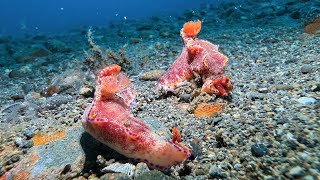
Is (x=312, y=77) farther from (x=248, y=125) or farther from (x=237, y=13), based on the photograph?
(x=237, y=13)

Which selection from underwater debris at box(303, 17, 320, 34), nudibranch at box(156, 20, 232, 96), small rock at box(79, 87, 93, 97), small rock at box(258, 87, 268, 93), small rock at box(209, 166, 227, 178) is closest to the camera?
small rock at box(209, 166, 227, 178)

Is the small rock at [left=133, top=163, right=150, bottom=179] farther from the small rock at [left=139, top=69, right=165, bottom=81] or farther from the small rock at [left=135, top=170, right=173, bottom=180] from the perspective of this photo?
the small rock at [left=139, top=69, right=165, bottom=81]

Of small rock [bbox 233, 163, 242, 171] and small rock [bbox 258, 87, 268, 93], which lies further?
small rock [bbox 258, 87, 268, 93]

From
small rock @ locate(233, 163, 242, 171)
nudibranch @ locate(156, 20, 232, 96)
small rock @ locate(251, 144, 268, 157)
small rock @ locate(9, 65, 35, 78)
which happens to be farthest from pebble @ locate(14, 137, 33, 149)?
small rock @ locate(9, 65, 35, 78)

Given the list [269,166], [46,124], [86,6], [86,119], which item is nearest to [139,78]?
[46,124]

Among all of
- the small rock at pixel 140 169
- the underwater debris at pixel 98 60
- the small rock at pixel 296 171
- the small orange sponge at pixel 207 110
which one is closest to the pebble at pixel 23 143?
the small rock at pixel 140 169

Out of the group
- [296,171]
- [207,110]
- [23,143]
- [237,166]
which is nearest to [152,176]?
[237,166]
